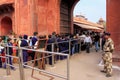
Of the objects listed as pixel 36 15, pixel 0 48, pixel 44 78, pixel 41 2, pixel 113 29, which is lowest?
pixel 44 78

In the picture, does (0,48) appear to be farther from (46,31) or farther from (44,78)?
(46,31)

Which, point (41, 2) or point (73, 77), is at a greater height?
point (41, 2)

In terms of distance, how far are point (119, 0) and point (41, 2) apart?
8140 millimetres

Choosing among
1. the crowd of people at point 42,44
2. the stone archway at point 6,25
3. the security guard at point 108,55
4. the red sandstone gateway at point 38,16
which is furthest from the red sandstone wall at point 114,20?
the stone archway at point 6,25

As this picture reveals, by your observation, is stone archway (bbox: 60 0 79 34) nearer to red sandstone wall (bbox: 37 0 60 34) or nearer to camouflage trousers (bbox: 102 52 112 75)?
red sandstone wall (bbox: 37 0 60 34)

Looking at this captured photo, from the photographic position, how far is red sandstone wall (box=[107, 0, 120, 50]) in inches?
368

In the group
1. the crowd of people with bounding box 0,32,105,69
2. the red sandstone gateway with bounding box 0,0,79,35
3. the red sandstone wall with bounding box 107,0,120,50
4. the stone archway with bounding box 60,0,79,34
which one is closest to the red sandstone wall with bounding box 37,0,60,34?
the red sandstone gateway with bounding box 0,0,79,35

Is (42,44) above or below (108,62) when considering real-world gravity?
above

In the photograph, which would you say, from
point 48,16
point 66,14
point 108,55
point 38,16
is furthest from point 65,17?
point 108,55

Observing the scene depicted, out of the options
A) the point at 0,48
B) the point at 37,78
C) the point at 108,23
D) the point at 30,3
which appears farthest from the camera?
the point at 30,3

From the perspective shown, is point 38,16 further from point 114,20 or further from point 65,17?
point 114,20

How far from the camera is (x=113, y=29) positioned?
9461 millimetres

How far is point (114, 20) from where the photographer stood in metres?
9.43

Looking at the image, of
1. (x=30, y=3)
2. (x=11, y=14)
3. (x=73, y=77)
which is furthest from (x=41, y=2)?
(x=73, y=77)
